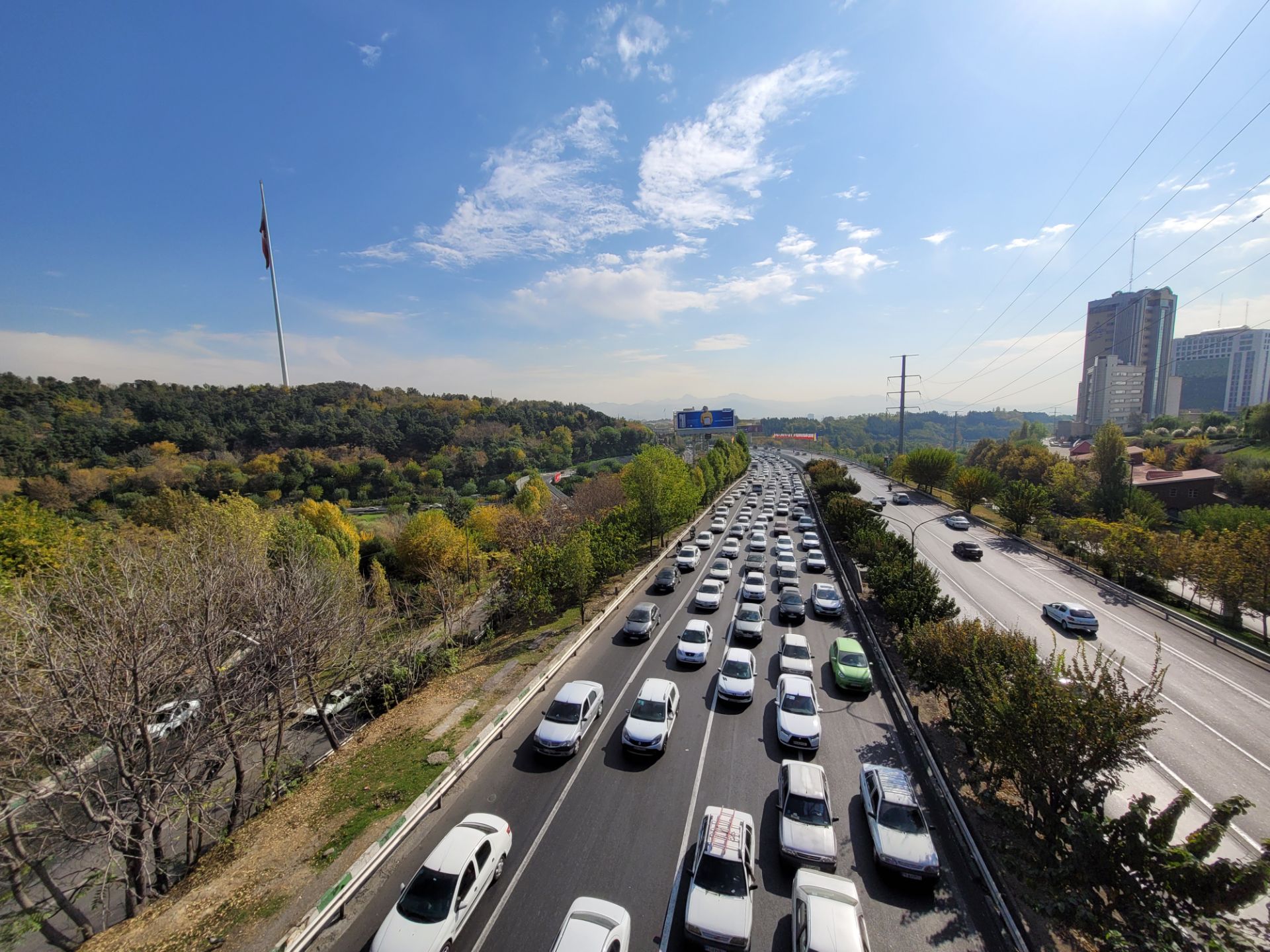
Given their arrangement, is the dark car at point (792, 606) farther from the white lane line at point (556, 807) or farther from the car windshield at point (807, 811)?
the car windshield at point (807, 811)

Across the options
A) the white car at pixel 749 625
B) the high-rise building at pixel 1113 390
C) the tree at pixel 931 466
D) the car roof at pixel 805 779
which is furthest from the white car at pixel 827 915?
the high-rise building at pixel 1113 390

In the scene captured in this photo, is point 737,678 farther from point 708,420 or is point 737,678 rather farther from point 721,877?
point 708,420

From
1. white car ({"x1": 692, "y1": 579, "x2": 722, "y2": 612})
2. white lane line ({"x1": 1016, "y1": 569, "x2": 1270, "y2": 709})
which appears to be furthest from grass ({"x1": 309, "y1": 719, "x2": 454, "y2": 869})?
white lane line ({"x1": 1016, "y1": 569, "x2": 1270, "y2": 709})

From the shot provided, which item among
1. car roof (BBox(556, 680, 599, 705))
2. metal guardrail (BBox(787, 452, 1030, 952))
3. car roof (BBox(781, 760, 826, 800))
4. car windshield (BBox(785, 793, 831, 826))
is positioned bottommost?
metal guardrail (BBox(787, 452, 1030, 952))

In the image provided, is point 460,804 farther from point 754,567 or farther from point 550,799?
point 754,567

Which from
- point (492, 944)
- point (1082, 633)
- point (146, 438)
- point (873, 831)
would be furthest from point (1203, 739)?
point (146, 438)

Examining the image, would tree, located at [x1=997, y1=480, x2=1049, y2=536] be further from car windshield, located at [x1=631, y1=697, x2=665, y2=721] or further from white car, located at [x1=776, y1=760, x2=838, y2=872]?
car windshield, located at [x1=631, y1=697, x2=665, y2=721]
